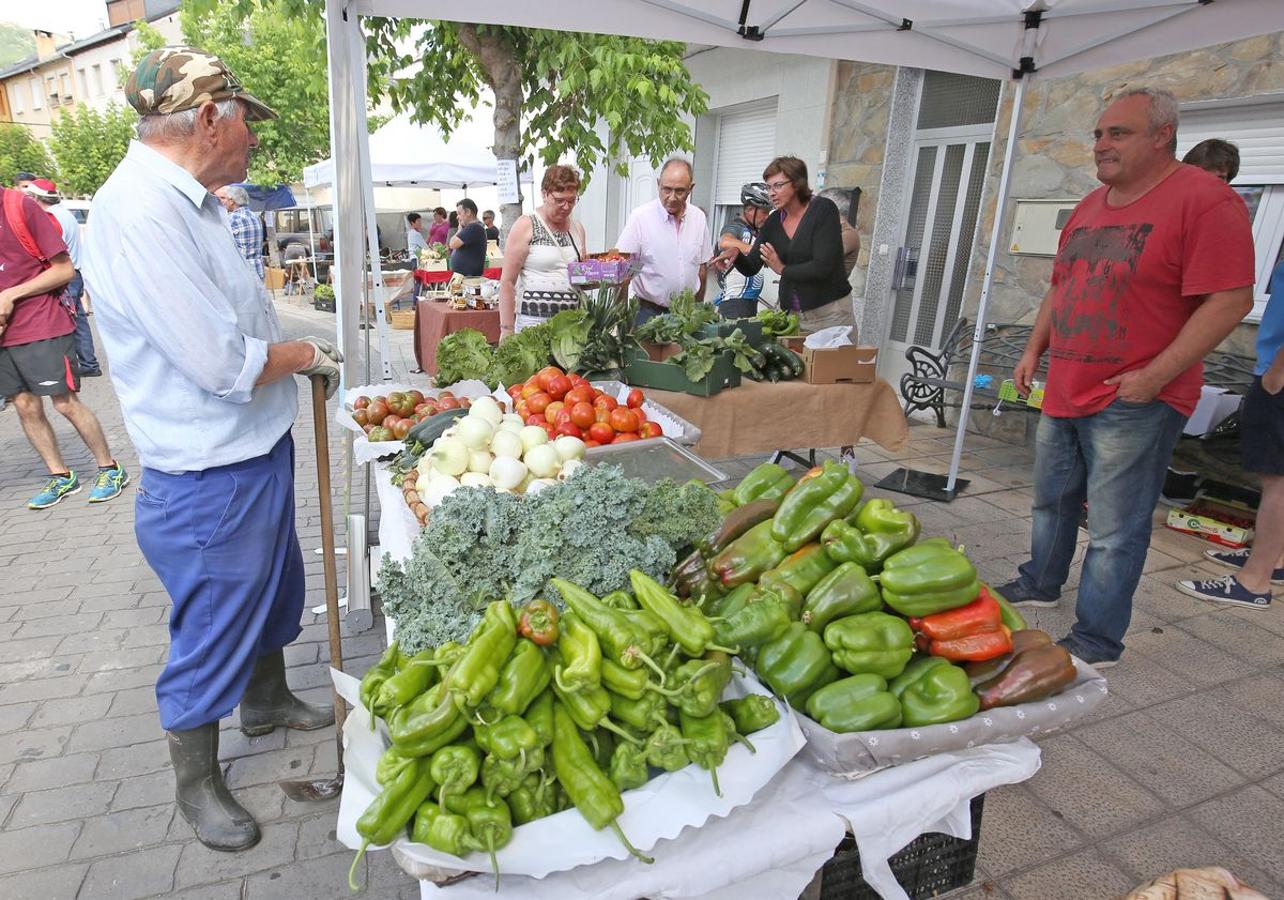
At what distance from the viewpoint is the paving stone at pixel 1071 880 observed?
86.1 inches

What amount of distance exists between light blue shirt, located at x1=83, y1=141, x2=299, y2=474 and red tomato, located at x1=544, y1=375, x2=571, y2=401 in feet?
4.21

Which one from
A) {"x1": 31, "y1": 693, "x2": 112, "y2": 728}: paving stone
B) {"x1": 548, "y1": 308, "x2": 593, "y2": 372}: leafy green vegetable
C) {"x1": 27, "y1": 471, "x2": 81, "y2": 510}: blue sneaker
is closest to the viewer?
{"x1": 31, "y1": 693, "x2": 112, "y2": 728}: paving stone

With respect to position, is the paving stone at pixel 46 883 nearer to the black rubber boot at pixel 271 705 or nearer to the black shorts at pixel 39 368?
the black rubber boot at pixel 271 705

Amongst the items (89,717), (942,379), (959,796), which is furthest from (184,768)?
(942,379)

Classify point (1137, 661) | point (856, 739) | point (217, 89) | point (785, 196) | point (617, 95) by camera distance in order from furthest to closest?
point (617, 95)
point (785, 196)
point (1137, 661)
point (217, 89)
point (856, 739)

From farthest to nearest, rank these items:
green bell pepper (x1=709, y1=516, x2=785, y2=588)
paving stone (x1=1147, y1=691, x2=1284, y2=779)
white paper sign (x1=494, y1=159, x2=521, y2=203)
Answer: white paper sign (x1=494, y1=159, x2=521, y2=203), paving stone (x1=1147, y1=691, x2=1284, y2=779), green bell pepper (x1=709, y1=516, x2=785, y2=588)

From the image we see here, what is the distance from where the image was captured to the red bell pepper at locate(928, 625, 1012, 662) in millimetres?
1600

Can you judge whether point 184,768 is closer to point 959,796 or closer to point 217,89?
point 217,89

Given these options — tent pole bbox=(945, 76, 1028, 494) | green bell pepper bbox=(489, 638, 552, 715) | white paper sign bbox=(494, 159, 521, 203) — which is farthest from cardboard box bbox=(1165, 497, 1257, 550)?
white paper sign bbox=(494, 159, 521, 203)

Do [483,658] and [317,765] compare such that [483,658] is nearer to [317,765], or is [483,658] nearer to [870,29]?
[317,765]

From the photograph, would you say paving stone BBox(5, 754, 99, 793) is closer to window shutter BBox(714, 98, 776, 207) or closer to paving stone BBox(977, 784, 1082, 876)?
paving stone BBox(977, 784, 1082, 876)

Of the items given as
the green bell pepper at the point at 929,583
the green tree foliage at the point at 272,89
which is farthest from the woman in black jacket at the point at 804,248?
the green tree foliage at the point at 272,89

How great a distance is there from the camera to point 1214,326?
268cm

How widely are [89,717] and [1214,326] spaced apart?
15.6 feet
